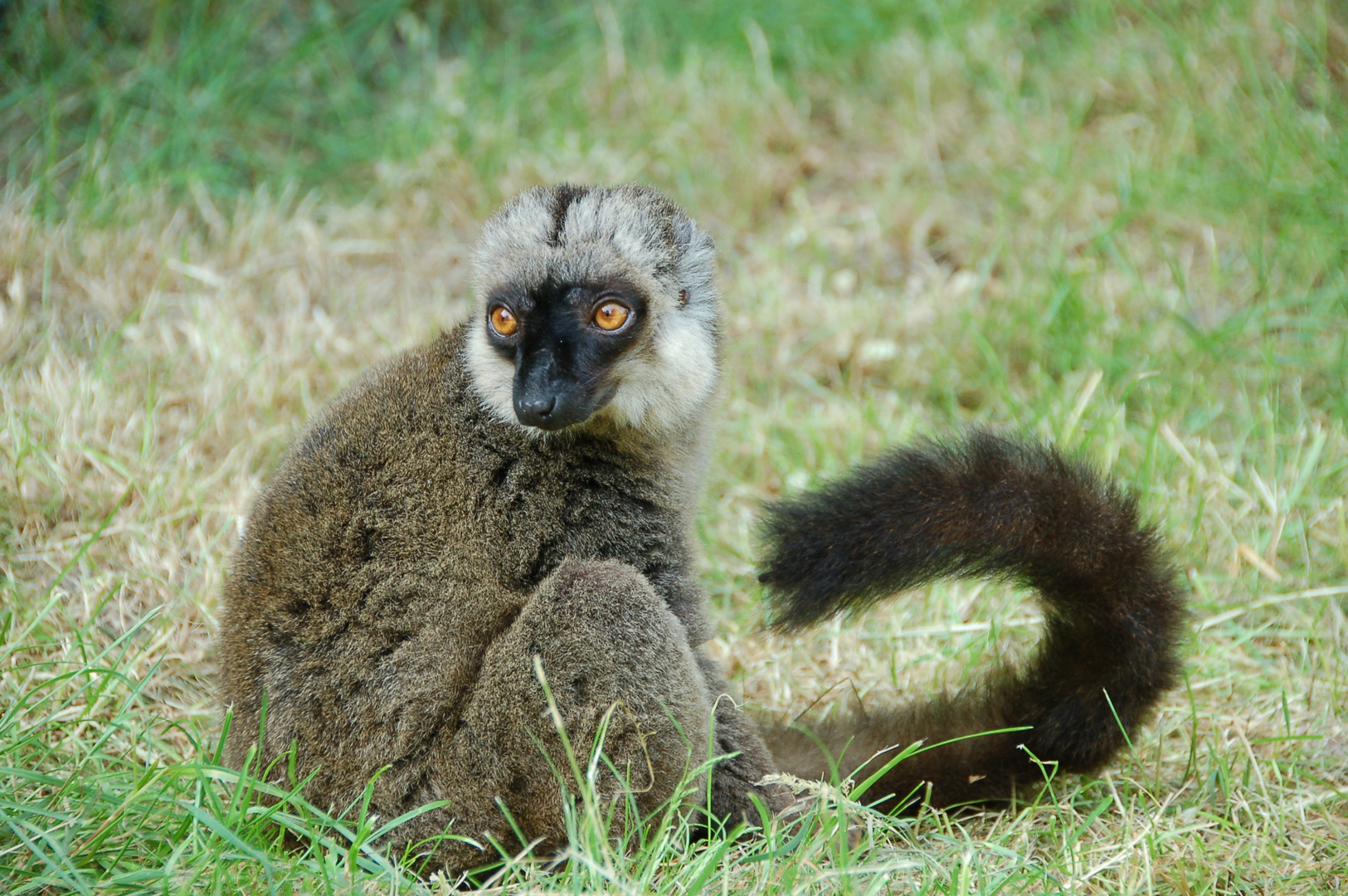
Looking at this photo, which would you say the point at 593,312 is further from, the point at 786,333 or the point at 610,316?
the point at 786,333

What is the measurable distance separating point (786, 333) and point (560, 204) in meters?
2.68

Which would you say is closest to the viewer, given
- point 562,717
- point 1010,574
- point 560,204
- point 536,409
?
point 562,717

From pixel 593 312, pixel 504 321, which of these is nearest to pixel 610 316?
pixel 593 312

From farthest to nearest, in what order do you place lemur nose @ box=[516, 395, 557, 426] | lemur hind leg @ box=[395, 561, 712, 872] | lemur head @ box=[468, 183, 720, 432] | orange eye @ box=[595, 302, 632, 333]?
orange eye @ box=[595, 302, 632, 333] < lemur head @ box=[468, 183, 720, 432] < lemur nose @ box=[516, 395, 557, 426] < lemur hind leg @ box=[395, 561, 712, 872]

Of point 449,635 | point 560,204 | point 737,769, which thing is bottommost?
point 737,769

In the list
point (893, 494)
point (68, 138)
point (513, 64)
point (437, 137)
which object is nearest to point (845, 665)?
point (893, 494)

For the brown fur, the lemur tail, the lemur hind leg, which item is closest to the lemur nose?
the brown fur

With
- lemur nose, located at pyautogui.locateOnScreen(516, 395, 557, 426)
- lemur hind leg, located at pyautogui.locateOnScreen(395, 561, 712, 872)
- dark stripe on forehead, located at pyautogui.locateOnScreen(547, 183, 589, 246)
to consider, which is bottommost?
lemur hind leg, located at pyautogui.locateOnScreen(395, 561, 712, 872)

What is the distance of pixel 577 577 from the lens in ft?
10.7

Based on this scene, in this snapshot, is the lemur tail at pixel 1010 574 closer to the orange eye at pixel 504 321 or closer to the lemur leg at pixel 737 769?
the lemur leg at pixel 737 769

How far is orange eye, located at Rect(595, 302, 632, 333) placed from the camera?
140 inches

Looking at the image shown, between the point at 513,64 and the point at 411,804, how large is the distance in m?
5.52

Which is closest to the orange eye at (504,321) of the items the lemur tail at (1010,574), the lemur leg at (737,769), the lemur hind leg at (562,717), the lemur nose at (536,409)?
the lemur nose at (536,409)

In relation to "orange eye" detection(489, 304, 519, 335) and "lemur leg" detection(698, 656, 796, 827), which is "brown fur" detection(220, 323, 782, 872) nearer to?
"lemur leg" detection(698, 656, 796, 827)
